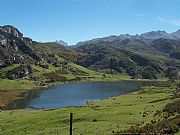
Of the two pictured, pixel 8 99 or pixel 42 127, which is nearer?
pixel 42 127

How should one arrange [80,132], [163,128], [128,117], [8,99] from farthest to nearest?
[8,99] < [128,117] < [80,132] < [163,128]

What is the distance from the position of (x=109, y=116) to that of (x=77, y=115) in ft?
26.2

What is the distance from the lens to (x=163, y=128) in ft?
152

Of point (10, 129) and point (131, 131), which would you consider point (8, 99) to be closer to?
point (10, 129)

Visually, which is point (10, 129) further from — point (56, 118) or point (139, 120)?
point (139, 120)

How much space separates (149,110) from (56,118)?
62.1 feet

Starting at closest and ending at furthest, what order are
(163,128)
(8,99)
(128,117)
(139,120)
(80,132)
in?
(163,128)
(80,132)
(139,120)
(128,117)
(8,99)

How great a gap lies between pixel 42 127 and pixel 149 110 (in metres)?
21.3

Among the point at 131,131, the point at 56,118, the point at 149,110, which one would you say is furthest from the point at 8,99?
the point at 131,131

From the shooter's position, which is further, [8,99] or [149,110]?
[8,99]

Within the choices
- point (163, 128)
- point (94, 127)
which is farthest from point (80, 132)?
point (163, 128)

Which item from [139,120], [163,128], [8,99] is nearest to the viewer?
[163,128]

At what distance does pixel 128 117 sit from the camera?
6275 centimetres

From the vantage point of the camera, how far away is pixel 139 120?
58.9 metres
